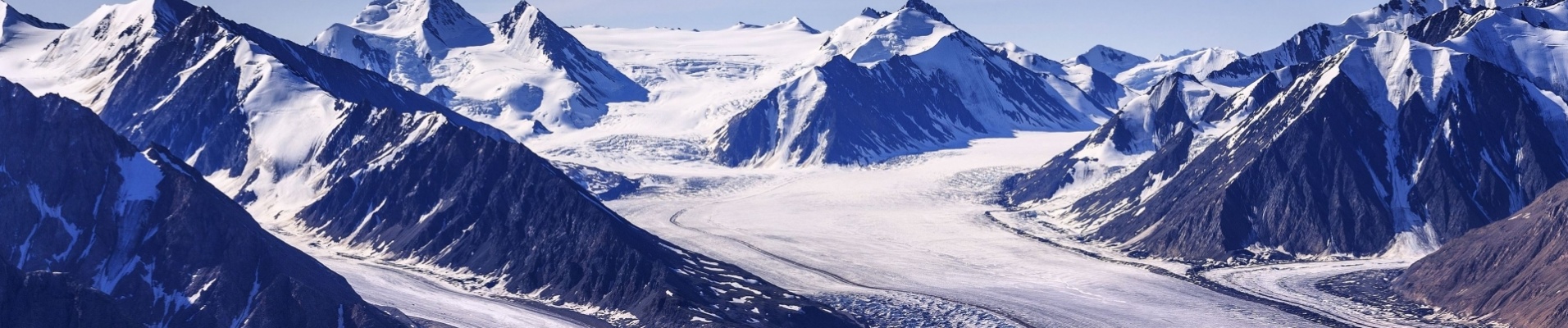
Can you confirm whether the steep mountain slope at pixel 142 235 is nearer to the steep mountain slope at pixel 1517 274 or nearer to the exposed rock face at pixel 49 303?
the exposed rock face at pixel 49 303

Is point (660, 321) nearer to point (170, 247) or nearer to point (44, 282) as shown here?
point (170, 247)

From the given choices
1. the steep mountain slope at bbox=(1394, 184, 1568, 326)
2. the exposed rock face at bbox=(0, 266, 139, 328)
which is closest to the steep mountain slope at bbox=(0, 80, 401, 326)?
the exposed rock face at bbox=(0, 266, 139, 328)

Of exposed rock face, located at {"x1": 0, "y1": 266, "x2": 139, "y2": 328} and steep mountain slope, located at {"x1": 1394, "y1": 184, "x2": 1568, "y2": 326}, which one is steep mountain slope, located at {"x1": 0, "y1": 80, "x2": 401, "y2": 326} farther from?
steep mountain slope, located at {"x1": 1394, "y1": 184, "x2": 1568, "y2": 326}

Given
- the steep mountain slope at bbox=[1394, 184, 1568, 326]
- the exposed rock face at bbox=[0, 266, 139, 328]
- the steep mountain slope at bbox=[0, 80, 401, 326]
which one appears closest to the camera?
the exposed rock face at bbox=[0, 266, 139, 328]

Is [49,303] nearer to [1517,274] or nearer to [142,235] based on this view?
[142,235]

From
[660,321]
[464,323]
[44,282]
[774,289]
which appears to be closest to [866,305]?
[774,289]

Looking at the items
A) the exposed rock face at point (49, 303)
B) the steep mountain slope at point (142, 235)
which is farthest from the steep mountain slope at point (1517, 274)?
the exposed rock face at point (49, 303)
